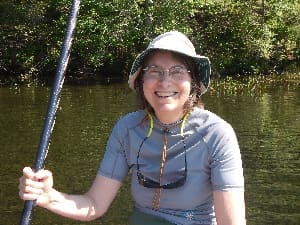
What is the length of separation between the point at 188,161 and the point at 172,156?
0.08 m

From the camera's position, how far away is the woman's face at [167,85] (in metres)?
2.77

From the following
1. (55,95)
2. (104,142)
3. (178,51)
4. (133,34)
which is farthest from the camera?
(133,34)

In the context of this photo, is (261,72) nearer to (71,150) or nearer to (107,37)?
(107,37)

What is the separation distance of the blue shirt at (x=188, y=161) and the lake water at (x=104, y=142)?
474cm

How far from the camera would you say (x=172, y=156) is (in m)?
2.83

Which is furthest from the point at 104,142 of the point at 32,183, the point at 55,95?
the point at 55,95

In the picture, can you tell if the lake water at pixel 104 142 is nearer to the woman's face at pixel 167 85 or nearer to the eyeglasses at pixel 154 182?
the eyeglasses at pixel 154 182

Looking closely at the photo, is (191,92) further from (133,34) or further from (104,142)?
(133,34)

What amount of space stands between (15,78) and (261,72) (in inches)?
381

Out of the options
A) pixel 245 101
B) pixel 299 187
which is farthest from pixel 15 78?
pixel 299 187

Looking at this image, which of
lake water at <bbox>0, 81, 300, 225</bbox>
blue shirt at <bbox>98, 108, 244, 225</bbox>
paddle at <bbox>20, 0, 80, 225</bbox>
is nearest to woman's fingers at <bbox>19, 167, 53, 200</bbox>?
paddle at <bbox>20, 0, 80, 225</bbox>

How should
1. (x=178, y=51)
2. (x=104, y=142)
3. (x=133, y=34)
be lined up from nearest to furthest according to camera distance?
(x=178, y=51) < (x=104, y=142) < (x=133, y=34)

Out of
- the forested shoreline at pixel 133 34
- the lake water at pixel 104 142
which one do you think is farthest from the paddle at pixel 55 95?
the forested shoreline at pixel 133 34

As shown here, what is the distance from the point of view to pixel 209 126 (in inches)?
110
